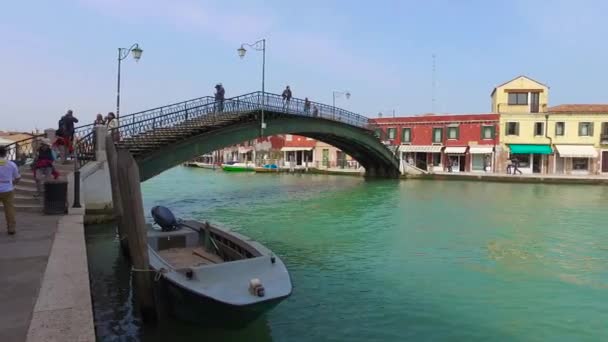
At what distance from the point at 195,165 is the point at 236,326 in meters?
76.4

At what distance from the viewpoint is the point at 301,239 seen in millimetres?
12977

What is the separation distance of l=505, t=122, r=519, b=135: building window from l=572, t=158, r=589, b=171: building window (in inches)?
200

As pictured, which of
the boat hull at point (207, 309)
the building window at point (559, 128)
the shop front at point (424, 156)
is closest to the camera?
the boat hull at point (207, 309)

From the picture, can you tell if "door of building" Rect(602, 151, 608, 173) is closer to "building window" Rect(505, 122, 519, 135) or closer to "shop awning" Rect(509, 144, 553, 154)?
"shop awning" Rect(509, 144, 553, 154)

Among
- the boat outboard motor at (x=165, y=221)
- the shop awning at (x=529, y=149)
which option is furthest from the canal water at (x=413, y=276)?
the shop awning at (x=529, y=149)

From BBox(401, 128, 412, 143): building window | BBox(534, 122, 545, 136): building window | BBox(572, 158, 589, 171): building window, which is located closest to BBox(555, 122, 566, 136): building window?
BBox(534, 122, 545, 136): building window

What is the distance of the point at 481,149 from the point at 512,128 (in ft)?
9.98

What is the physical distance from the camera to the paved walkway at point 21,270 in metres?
4.03

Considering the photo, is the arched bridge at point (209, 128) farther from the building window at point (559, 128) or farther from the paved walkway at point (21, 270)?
the building window at point (559, 128)

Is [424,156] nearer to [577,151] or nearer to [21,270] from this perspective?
[577,151]

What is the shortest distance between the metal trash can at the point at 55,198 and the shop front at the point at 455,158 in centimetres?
3749

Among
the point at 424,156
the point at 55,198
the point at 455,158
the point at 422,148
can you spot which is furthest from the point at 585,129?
the point at 55,198

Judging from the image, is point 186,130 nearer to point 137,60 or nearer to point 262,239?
point 137,60

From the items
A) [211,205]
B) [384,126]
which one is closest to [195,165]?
[384,126]
